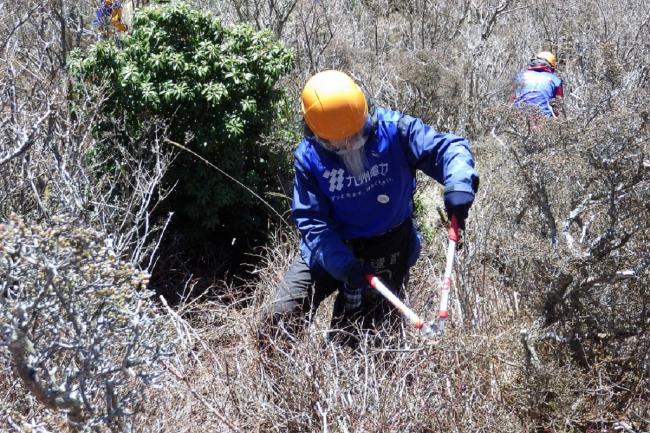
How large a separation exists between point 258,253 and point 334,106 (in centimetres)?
246

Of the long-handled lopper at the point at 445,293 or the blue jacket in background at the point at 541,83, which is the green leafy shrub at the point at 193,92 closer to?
the long-handled lopper at the point at 445,293

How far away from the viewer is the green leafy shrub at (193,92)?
4.92 metres

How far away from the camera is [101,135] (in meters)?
5.02

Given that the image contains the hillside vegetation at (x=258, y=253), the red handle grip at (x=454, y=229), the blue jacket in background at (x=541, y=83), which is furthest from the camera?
the blue jacket in background at (x=541, y=83)

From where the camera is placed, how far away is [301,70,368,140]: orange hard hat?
3.21 meters

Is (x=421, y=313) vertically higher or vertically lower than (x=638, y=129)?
lower

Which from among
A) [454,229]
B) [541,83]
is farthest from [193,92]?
[541,83]

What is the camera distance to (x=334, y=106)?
3.20m

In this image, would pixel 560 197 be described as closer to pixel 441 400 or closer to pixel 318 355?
pixel 441 400

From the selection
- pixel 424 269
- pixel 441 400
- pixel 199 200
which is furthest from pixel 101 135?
pixel 441 400

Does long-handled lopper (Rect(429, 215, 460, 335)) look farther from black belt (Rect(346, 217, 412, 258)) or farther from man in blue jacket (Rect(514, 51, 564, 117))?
man in blue jacket (Rect(514, 51, 564, 117))

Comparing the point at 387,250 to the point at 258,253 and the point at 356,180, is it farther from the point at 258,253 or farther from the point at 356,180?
the point at 258,253

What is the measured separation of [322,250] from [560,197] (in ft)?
3.52

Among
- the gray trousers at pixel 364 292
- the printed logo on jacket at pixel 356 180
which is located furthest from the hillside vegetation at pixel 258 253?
the printed logo on jacket at pixel 356 180
